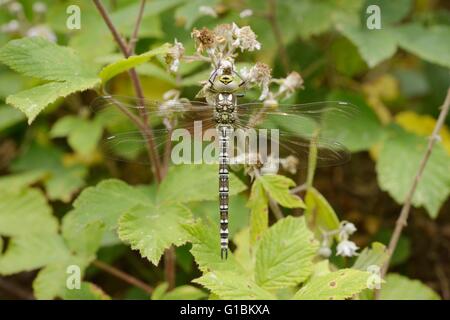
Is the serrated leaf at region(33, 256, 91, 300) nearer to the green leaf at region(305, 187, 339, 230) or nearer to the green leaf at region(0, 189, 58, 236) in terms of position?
the green leaf at region(0, 189, 58, 236)

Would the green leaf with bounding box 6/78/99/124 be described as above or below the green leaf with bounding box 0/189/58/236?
above

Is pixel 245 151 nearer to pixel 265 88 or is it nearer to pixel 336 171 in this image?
pixel 265 88

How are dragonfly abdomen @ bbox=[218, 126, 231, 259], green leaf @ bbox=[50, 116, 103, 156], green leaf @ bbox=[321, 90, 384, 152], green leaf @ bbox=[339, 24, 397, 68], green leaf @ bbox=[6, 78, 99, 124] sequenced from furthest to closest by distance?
green leaf @ bbox=[50, 116, 103, 156] < green leaf @ bbox=[321, 90, 384, 152] < green leaf @ bbox=[339, 24, 397, 68] < dragonfly abdomen @ bbox=[218, 126, 231, 259] < green leaf @ bbox=[6, 78, 99, 124]

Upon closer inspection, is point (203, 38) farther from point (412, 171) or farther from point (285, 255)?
point (412, 171)

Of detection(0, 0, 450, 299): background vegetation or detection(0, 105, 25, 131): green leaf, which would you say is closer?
detection(0, 0, 450, 299): background vegetation

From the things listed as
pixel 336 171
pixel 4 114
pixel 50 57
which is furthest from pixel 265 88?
pixel 4 114

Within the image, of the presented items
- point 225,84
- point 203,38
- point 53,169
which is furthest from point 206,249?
point 53,169

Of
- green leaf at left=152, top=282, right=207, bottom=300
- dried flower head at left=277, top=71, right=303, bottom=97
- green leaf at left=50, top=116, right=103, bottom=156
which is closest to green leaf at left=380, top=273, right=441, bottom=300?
green leaf at left=152, top=282, right=207, bottom=300
